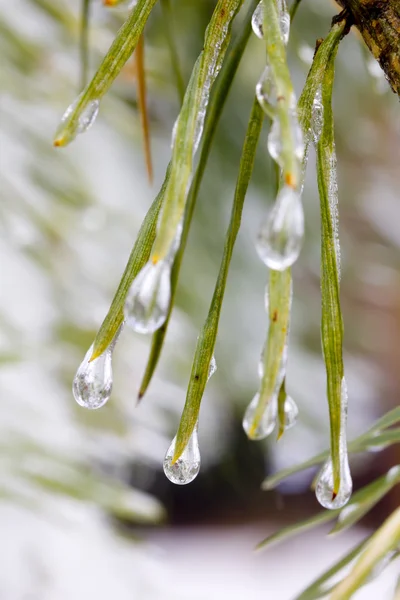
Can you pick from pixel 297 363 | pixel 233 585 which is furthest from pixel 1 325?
pixel 233 585

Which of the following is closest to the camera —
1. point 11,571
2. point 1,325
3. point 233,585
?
point 1,325

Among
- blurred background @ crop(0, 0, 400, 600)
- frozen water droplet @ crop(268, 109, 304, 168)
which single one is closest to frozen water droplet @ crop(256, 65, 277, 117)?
frozen water droplet @ crop(268, 109, 304, 168)

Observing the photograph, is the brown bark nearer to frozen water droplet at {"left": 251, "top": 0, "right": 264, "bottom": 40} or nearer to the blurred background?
frozen water droplet at {"left": 251, "top": 0, "right": 264, "bottom": 40}

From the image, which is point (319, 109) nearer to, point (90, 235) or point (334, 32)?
point (334, 32)

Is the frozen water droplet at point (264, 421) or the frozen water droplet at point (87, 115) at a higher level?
the frozen water droplet at point (87, 115)

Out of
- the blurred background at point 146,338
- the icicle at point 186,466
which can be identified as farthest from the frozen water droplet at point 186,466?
the blurred background at point 146,338

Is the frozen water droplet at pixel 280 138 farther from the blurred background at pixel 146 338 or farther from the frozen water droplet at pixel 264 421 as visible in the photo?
the blurred background at pixel 146 338
